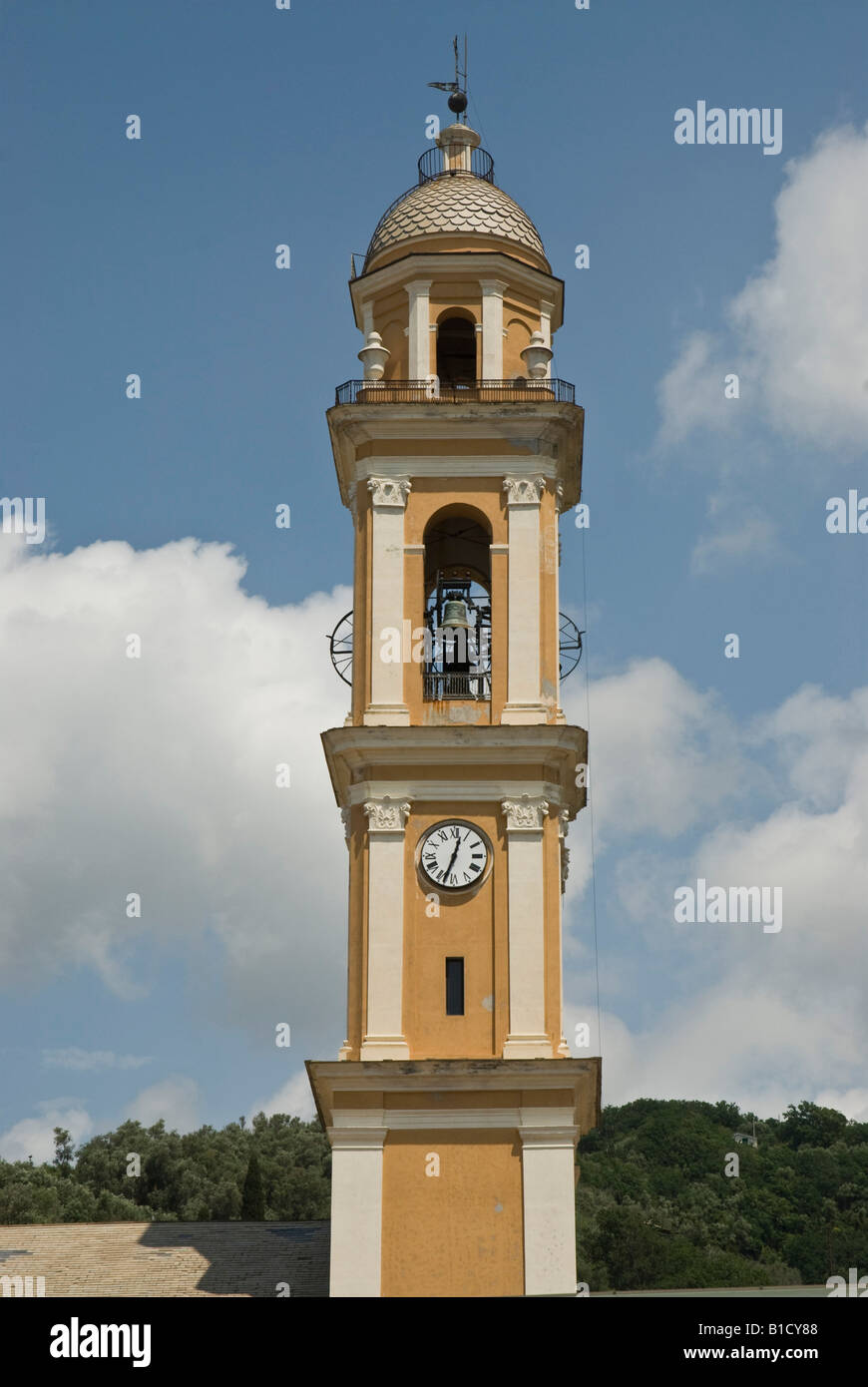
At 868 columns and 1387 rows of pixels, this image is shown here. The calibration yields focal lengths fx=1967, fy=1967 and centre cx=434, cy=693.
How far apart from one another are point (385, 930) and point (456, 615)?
6.51 metres

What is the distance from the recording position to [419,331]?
37.4 meters

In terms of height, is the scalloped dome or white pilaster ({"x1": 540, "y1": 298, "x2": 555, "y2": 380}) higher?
the scalloped dome

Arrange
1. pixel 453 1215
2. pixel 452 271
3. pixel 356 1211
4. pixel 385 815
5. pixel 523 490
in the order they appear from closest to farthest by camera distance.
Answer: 1. pixel 356 1211
2. pixel 453 1215
3. pixel 385 815
4. pixel 523 490
5. pixel 452 271

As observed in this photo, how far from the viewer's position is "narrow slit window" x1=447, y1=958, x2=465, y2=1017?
32.3 meters

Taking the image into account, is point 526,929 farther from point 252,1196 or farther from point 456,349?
point 252,1196

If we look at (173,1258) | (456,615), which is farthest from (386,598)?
(173,1258)

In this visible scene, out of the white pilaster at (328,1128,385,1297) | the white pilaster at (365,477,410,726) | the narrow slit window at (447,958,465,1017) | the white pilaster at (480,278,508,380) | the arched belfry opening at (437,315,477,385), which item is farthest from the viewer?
the arched belfry opening at (437,315,477,385)

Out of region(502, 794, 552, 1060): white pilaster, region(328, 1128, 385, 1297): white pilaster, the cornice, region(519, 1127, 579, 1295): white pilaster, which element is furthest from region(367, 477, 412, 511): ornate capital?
region(519, 1127, 579, 1295): white pilaster

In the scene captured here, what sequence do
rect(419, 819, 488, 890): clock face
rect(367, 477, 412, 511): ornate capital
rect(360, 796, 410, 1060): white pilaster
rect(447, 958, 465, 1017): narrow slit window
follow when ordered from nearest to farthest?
rect(360, 796, 410, 1060): white pilaster → rect(447, 958, 465, 1017): narrow slit window → rect(419, 819, 488, 890): clock face → rect(367, 477, 412, 511): ornate capital

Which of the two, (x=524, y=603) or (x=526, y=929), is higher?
(x=524, y=603)

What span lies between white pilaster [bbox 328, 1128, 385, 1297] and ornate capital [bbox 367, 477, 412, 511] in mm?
11152

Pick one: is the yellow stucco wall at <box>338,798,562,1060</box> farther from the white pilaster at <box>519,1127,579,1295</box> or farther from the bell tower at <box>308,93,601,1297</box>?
the white pilaster at <box>519,1127,579,1295</box>

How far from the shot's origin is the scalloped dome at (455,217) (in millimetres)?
38469
